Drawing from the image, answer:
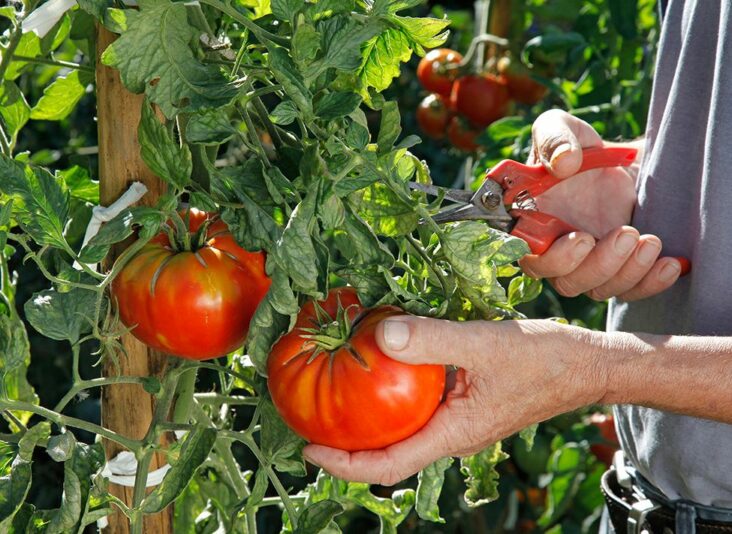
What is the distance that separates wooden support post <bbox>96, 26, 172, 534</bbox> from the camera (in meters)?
0.76

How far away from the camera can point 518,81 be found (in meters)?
2.08

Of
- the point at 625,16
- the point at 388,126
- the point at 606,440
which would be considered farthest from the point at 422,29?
the point at 606,440

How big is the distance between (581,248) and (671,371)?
17cm

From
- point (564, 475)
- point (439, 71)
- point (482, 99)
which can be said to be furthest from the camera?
point (439, 71)

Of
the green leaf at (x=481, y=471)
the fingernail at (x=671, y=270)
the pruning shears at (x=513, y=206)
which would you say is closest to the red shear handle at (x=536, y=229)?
the pruning shears at (x=513, y=206)

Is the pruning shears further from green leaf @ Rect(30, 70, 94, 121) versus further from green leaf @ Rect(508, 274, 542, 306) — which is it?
green leaf @ Rect(30, 70, 94, 121)

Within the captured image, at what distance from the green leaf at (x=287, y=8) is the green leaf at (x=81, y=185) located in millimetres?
398

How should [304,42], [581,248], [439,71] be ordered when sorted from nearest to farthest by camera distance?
1. [304,42]
2. [581,248]
3. [439,71]

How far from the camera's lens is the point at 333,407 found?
0.73m

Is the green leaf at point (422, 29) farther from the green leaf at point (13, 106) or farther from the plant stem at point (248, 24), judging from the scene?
the green leaf at point (13, 106)

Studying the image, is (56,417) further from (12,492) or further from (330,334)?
(330,334)

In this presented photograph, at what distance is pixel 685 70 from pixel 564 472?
35.8 inches

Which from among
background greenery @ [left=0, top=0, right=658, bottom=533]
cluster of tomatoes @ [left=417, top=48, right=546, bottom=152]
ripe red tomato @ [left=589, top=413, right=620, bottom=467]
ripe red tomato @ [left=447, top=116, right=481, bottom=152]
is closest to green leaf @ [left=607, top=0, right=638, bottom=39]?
background greenery @ [left=0, top=0, right=658, bottom=533]

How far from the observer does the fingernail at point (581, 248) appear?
1.00 metres
